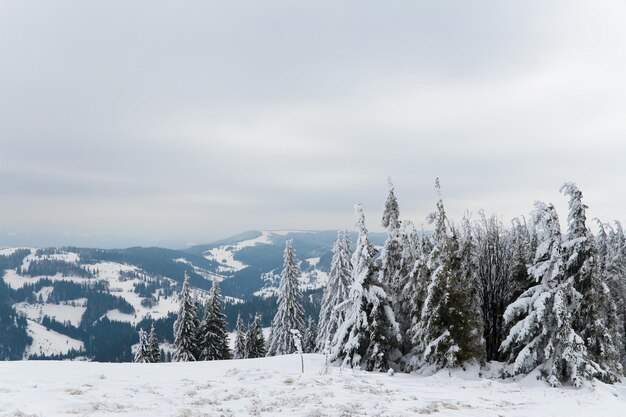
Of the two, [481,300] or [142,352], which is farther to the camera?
[142,352]

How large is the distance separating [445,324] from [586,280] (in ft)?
21.1

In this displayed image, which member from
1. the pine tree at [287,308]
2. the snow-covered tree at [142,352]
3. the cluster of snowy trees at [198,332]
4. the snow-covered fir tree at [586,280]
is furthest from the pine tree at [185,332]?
the snow-covered fir tree at [586,280]

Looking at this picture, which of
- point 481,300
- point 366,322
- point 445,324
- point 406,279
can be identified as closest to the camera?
point 445,324

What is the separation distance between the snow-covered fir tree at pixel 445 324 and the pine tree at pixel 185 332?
90.5ft

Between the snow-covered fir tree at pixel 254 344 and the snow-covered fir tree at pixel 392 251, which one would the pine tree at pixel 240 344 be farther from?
the snow-covered fir tree at pixel 392 251

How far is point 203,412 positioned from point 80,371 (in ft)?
24.9

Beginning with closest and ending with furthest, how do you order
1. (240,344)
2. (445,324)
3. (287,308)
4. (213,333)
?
(445,324)
(213,333)
(287,308)
(240,344)

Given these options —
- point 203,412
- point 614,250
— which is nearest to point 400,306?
point 203,412

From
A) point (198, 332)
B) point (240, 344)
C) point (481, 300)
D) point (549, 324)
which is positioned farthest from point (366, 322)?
point (240, 344)

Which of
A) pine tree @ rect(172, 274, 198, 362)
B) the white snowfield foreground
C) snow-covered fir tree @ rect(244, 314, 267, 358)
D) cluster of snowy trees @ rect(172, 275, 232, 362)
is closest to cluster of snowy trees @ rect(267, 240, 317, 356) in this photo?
snow-covered fir tree @ rect(244, 314, 267, 358)

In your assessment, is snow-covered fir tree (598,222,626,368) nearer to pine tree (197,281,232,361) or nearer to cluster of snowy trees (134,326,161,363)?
pine tree (197,281,232,361)

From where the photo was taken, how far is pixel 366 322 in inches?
760

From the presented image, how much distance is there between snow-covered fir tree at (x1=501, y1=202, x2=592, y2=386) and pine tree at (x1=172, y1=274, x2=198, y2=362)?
31064 millimetres

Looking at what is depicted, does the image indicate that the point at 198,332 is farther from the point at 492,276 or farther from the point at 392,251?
the point at 492,276
